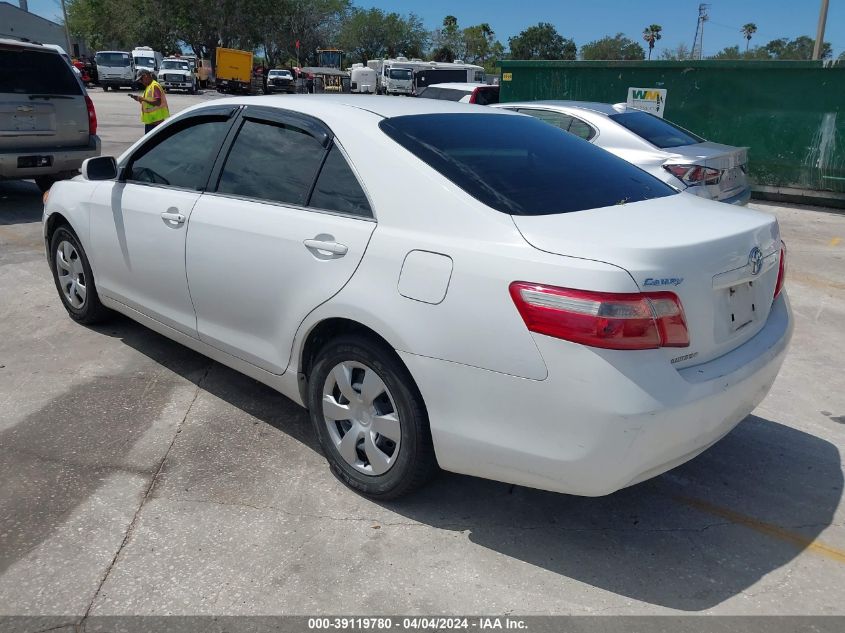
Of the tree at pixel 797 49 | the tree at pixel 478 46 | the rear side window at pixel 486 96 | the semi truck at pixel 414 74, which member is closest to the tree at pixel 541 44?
the tree at pixel 478 46

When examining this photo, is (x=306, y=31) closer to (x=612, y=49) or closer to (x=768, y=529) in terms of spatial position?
(x=612, y=49)

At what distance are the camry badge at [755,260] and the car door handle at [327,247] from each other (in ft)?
5.35

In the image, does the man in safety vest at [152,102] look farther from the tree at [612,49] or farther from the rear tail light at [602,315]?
the tree at [612,49]

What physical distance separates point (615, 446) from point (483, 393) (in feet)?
1.62

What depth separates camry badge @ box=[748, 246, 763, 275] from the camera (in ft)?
Result: 9.61

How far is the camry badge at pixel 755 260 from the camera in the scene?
2930 millimetres

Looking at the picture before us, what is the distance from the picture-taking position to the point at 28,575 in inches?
109

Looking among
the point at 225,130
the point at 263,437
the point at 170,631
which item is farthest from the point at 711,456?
the point at 225,130

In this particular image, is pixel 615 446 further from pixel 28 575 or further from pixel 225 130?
pixel 225 130

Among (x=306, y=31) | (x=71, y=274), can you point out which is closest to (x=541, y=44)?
(x=306, y=31)

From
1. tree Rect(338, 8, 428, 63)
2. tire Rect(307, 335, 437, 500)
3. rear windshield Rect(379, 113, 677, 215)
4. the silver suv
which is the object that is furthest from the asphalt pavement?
tree Rect(338, 8, 428, 63)

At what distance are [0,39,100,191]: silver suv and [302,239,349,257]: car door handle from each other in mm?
7212

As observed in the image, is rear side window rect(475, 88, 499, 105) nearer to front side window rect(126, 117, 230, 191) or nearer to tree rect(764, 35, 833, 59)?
front side window rect(126, 117, 230, 191)

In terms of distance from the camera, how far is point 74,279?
5219 mm
